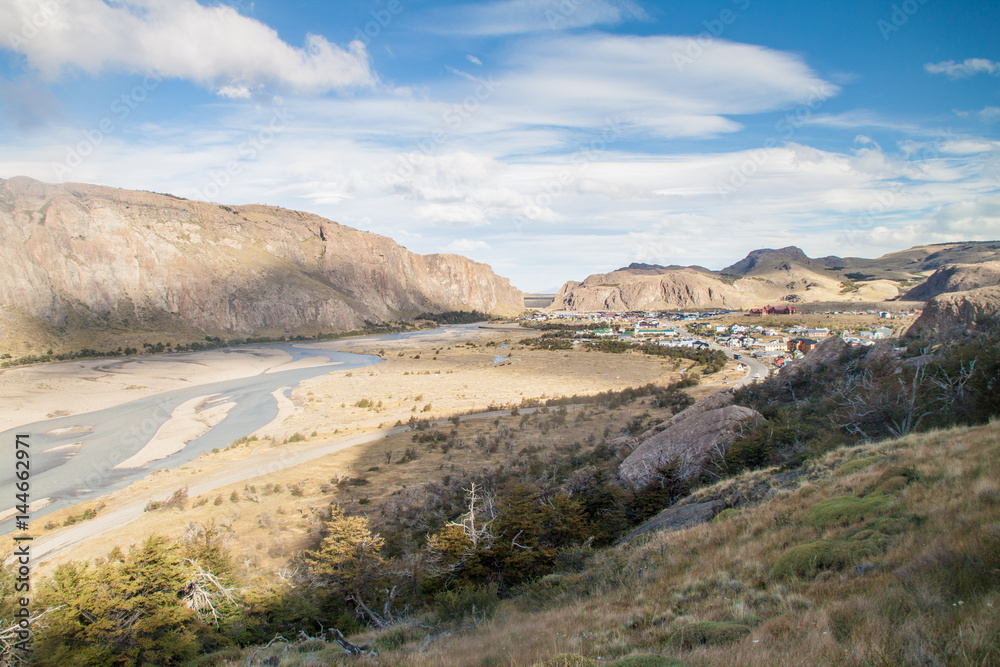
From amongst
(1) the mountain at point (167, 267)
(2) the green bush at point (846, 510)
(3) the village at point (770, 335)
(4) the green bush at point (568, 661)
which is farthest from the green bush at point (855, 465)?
(1) the mountain at point (167, 267)

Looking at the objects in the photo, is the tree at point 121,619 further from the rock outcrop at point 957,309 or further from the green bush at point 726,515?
the rock outcrop at point 957,309

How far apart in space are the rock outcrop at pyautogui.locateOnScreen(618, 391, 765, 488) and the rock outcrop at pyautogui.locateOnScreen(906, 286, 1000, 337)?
11.9 metres

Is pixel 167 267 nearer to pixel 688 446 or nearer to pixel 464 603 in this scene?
pixel 688 446

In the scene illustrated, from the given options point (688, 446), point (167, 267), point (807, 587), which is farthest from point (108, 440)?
point (167, 267)

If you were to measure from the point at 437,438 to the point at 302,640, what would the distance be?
17.2 m

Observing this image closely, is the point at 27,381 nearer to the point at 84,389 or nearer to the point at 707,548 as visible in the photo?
the point at 84,389

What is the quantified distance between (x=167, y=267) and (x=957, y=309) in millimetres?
105354

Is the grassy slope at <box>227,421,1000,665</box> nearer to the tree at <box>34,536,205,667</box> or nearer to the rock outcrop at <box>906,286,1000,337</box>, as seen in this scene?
the tree at <box>34,536,205,667</box>

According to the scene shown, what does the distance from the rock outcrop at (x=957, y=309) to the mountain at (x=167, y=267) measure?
85.7 meters

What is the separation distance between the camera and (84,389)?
1529 inches

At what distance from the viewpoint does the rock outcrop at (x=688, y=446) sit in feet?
44.9

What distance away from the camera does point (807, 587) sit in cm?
512

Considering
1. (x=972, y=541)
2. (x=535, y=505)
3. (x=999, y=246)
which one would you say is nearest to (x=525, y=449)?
(x=535, y=505)

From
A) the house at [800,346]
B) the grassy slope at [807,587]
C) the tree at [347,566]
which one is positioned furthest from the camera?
the house at [800,346]
